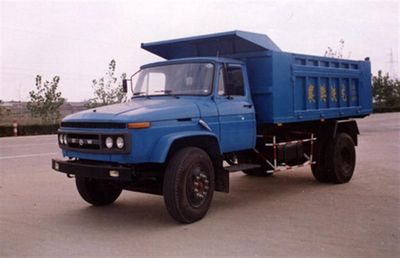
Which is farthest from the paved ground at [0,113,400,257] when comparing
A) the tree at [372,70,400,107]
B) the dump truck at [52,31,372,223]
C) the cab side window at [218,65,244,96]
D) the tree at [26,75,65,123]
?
the tree at [372,70,400,107]

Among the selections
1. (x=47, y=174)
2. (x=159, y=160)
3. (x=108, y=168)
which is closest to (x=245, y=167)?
(x=159, y=160)

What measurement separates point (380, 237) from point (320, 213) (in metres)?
Answer: 1.28

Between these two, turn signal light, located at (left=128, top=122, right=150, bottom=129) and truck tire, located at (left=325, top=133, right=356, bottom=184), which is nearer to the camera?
turn signal light, located at (left=128, top=122, right=150, bottom=129)

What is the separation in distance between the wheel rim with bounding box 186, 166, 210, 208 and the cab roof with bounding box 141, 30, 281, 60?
2466 mm

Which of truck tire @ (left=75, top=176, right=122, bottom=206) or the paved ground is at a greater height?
truck tire @ (left=75, top=176, right=122, bottom=206)

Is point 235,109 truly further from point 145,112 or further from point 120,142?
point 120,142

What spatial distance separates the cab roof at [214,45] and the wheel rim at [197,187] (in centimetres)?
247

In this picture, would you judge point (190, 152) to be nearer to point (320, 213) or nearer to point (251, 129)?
point (251, 129)

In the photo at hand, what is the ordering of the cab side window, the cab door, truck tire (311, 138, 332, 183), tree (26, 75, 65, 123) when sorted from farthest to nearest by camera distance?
1. tree (26, 75, 65, 123)
2. truck tire (311, 138, 332, 183)
3. the cab side window
4. the cab door

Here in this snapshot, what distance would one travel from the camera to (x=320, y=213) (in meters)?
6.81

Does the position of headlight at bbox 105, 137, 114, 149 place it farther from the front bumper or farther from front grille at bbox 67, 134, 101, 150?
the front bumper

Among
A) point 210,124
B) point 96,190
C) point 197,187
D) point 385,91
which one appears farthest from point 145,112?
point 385,91

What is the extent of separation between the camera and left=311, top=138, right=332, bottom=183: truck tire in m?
9.38

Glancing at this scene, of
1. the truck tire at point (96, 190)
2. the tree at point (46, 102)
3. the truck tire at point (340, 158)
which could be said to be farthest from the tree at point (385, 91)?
the truck tire at point (96, 190)
